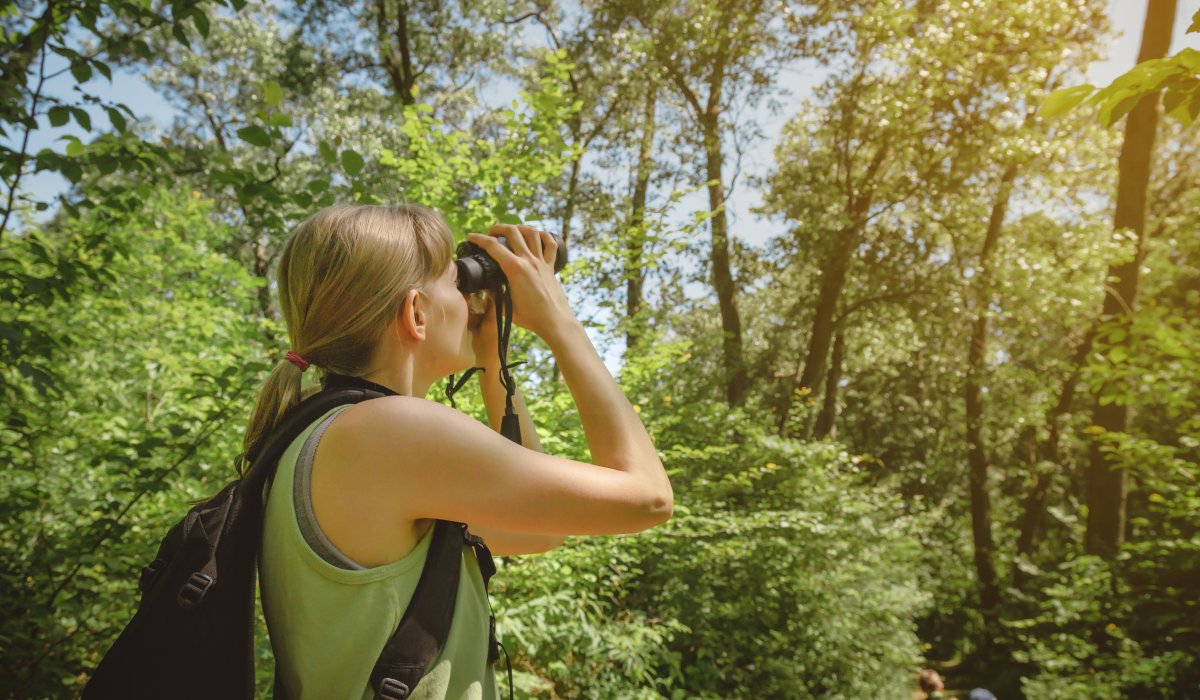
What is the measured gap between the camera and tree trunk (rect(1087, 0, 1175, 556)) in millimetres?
6746

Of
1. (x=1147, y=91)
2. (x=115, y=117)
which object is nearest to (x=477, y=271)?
(x=1147, y=91)

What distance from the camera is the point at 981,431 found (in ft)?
39.5

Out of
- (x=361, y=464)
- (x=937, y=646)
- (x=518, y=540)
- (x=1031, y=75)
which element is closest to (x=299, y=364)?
(x=361, y=464)

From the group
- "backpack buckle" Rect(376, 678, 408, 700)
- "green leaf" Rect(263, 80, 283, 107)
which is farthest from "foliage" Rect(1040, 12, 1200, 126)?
"green leaf" Rect(263, 80, 283, 107)

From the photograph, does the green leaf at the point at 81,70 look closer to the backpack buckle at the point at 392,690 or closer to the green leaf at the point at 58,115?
the green leaf at the point at 58,115

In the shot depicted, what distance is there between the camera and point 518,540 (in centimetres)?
134

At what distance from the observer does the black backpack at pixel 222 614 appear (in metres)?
0.82

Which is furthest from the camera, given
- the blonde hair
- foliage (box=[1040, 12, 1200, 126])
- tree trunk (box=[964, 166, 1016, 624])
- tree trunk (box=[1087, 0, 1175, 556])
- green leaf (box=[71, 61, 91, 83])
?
tree trunk (box=[964, 166, 1016, 624])

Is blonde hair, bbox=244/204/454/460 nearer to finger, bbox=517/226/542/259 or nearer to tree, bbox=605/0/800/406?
finger, bbox=517/226/542/259

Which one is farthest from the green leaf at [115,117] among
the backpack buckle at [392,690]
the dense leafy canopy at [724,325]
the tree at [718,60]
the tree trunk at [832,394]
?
the tree trunk at [832,394]

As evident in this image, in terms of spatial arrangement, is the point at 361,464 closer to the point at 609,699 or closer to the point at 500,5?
the point at 609,699

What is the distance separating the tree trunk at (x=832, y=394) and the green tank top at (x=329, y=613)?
11204 mm

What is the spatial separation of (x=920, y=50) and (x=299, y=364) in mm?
9692

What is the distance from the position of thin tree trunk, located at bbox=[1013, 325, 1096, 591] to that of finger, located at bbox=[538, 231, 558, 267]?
34.4 ft
